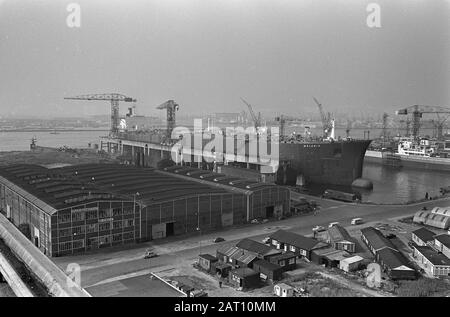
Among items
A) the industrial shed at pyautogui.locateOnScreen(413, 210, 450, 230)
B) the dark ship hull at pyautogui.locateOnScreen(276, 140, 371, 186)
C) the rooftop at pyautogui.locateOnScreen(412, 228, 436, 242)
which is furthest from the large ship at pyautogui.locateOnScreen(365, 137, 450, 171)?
the rooftop at pyautogui.locateOnScreen(412, 228, 436, 242)

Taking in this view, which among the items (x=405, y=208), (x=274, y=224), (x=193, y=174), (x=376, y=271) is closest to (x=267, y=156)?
(x=193, y=174)

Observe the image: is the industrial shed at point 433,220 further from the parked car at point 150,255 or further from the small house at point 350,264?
the parked car at point 150,255

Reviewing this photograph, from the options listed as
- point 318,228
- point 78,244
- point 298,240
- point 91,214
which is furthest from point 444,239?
point 78,244

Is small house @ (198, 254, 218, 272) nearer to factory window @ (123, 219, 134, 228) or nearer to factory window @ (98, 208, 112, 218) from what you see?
factory window @ (123, 219, 134, 228)

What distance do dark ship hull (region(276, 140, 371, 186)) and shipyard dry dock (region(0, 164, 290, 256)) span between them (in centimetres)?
867

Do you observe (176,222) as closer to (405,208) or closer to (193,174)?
(193,174)

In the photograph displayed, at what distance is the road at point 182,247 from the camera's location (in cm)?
748

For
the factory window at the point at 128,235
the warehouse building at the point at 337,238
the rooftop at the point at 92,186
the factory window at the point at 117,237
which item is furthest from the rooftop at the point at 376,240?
the factory window at the point at 117,237

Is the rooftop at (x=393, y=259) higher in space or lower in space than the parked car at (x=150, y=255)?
higher

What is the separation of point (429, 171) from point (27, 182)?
25.2m

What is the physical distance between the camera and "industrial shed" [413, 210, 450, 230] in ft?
35.8

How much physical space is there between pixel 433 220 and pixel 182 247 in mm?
6731

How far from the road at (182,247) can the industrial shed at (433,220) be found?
2.73 ft

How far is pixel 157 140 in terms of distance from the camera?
33594mm
